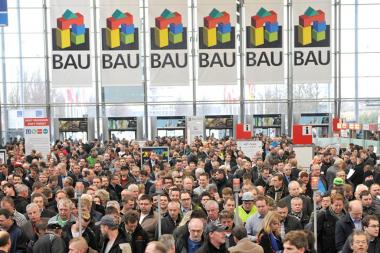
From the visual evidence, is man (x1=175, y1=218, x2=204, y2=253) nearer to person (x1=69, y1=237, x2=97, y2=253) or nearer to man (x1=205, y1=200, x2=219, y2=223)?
man (x1=205, y1=200, x2=219, y2=223)

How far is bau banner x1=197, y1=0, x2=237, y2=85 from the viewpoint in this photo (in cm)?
3055

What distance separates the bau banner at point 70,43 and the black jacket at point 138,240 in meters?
22.3

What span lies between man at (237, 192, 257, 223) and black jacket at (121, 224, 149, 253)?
2.02 metres

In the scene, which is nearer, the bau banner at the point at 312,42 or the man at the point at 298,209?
the man at the point at 298,209

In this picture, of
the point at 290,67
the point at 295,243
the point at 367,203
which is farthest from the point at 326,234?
the point at 290,67

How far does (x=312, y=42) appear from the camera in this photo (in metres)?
31.1

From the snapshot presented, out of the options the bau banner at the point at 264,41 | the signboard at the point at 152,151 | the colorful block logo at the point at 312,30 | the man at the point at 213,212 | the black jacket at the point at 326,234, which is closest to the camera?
the man at the point at 213,212

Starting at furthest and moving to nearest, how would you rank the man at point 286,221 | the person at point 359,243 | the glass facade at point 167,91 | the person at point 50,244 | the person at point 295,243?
the glass facade at point 167,91, the man at point 286,221, the person at point 50,244, the person at point 359,243, the person at point 295,243

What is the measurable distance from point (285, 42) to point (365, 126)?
10.1 m

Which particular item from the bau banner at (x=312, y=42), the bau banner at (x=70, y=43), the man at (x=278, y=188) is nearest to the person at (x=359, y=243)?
the man at (x=278, y=188)

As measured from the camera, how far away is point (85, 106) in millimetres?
34438

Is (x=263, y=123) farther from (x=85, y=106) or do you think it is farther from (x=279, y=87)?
(x=85, y=106)

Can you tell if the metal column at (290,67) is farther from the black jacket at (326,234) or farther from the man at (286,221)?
the man at (286,221)

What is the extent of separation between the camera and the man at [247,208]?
965cm
